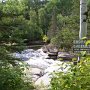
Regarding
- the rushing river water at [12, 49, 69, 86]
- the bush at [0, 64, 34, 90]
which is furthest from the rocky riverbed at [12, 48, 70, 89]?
the bush at [0, 64, 34, 90]

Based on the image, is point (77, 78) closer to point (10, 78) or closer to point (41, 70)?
point (10, 78)

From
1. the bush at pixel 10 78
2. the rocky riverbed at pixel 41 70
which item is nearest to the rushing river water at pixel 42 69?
the rocky riverbed at pixel 41 70

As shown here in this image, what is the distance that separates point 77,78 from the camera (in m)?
1.75

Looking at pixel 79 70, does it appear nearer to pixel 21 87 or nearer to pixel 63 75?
pixel 63 75

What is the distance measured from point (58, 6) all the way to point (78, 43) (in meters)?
34.2

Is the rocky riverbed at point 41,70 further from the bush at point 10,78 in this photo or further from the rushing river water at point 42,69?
the bush at point 10,78

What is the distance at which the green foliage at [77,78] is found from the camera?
1.70m

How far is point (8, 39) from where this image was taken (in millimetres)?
3561

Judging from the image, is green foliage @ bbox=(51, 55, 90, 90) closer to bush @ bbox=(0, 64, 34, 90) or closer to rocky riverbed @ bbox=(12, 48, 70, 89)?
rocky riverbed @ bbox=(12, 48, 70, 89)

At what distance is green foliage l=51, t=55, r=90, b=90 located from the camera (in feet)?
5.58

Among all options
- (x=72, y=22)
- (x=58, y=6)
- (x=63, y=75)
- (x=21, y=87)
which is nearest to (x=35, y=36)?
(x=58, y=6)

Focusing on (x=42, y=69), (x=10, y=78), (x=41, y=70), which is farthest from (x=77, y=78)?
(x=42, y=69)

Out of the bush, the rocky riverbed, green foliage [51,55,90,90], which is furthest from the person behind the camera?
the bush

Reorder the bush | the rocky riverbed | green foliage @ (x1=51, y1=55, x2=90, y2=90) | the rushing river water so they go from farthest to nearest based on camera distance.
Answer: the bush, the rushing river water, the rocky riverbed, green foliage @ (x1=51, y1=55, x2=90, y2=90)
